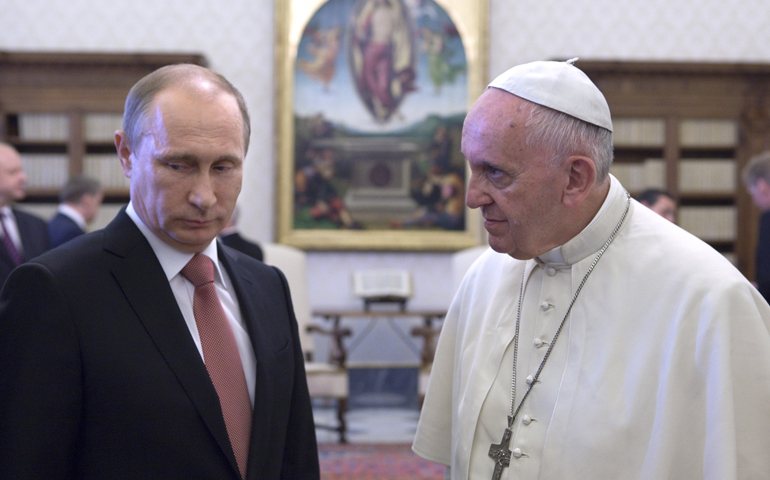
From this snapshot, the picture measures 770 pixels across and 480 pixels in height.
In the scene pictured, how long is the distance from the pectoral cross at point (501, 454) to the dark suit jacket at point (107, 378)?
50 centimetres

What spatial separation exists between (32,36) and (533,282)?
712cm

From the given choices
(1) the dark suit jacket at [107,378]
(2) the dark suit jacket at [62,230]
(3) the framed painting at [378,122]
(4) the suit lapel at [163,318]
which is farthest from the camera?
(3) the framed painting at [378,122]

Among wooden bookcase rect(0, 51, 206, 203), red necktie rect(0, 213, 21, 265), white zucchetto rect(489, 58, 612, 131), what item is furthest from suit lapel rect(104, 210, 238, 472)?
wooden bookcase rect(0, 51, 206, 203)

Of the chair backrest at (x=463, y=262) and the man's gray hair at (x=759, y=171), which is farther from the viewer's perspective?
the chair backrest at (x=463, y=262)

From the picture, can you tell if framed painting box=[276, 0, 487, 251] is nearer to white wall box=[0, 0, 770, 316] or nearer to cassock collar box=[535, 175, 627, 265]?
white wall box=[0, 0, 770, 316]

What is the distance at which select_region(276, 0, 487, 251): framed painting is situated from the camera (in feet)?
23.9

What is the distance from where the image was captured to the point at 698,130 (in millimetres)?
7188

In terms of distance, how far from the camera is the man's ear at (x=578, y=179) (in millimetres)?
1560

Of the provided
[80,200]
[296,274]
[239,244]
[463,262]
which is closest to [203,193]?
[239,244]

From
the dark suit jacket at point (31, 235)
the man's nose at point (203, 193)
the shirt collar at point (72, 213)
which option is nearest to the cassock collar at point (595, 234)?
the man's nose at point (203, 193)

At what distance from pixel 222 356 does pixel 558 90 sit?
920 mm

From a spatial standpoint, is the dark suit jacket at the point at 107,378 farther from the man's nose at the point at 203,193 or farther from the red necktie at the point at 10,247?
the red necktie at the point at 10,247

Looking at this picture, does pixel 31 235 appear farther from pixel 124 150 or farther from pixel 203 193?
pixel 203 193

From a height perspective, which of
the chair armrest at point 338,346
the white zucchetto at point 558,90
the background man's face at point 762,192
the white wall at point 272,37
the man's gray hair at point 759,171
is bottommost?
the chair armrest at point 338,346
